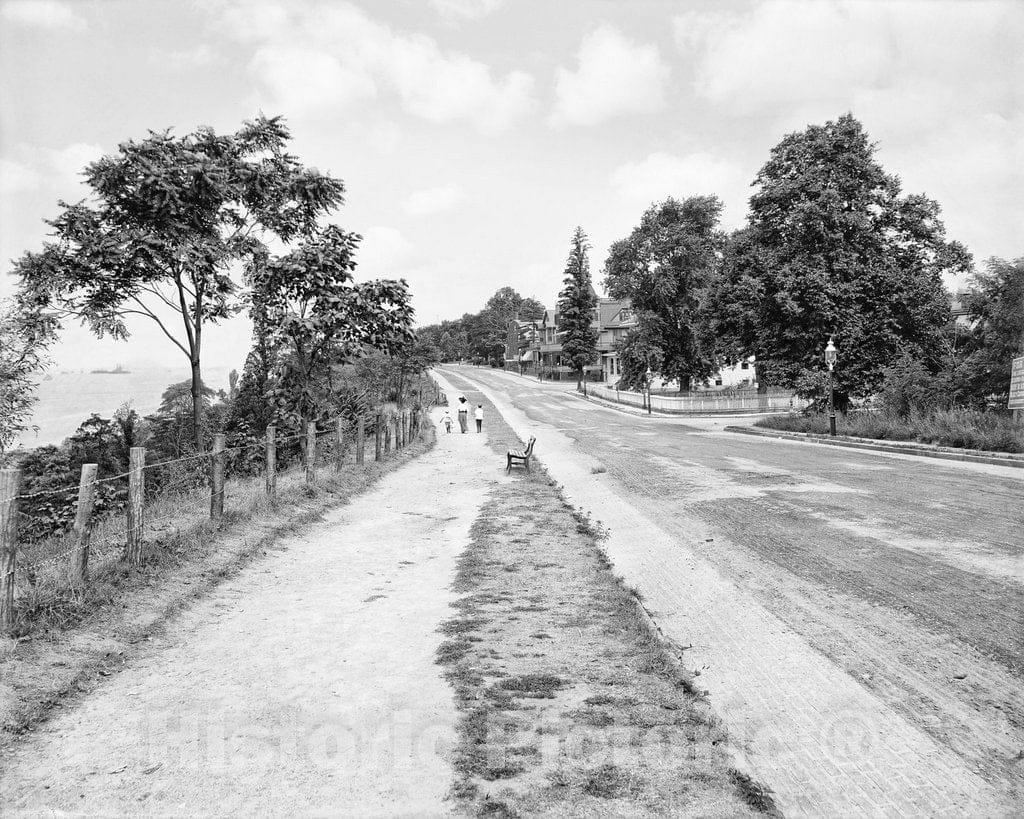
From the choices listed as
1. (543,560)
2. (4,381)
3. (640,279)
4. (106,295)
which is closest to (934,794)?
(543,560)

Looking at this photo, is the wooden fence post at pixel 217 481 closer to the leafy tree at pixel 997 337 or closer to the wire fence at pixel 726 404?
the leafy tree at pixel 997 337

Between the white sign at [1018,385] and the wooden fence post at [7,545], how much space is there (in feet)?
76.6

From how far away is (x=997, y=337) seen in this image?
27531mm

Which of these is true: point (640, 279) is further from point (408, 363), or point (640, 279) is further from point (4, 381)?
Answer: point (4, 381)

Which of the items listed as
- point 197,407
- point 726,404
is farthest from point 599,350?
point 197,407

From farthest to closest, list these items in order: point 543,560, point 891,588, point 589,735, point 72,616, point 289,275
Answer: point 289,275, point 543,560, point 891,588, point 72,616, point 589,735

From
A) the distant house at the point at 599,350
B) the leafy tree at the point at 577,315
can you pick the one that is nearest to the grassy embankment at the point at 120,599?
the distant house at the point at 599,350

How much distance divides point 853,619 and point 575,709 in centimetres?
303

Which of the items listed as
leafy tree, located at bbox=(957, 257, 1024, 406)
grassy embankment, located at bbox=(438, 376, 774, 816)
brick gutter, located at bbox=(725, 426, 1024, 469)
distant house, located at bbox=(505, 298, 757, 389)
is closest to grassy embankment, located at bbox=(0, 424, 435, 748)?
grassy embankment, located at bbox=(438, 376, 774, 816)

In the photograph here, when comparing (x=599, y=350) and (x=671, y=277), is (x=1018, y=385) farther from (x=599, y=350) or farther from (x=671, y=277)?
(x=599, y=350)

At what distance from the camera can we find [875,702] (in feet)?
15.0

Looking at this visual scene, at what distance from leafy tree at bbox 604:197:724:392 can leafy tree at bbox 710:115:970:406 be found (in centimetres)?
2021

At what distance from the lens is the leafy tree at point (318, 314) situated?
18438mm

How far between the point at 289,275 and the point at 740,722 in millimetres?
16550
